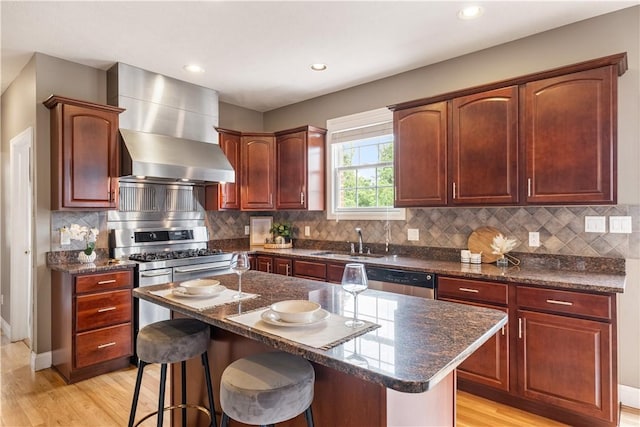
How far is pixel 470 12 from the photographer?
2592mm

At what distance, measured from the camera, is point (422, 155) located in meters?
3.24

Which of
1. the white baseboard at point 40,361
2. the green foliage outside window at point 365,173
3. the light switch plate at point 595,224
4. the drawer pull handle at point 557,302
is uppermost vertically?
the green foliage outside window at point 365,173

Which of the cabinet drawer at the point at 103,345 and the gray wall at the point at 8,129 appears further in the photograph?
the gray wall at the point at 8,129

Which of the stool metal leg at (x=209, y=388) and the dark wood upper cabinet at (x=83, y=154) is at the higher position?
the dark wood upper cabinet at (x=83, y=154)

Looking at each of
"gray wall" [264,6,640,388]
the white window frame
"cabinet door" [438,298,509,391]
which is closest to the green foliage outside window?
the white window frame

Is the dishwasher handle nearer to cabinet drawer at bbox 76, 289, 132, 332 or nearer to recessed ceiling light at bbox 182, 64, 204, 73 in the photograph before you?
cabinet drawer at bbox 76, 289, 132, 332

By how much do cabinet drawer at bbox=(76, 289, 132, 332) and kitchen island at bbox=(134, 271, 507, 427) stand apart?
133 cm

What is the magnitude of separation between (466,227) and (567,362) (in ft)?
4.31

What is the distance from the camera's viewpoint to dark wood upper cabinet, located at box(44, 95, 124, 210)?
314 centimetres

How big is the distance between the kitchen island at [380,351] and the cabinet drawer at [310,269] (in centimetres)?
159

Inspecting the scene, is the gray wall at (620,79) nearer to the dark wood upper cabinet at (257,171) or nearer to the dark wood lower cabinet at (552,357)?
the dark wood lower cabinet at (552,357)

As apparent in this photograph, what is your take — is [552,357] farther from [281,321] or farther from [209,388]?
[209,388]

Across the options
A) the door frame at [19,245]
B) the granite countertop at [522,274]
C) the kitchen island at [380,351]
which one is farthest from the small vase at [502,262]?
the door frame at [19,245]

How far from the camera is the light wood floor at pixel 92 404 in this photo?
93.7 inches
